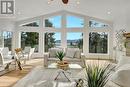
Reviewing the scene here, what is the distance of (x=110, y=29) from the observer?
12781mm

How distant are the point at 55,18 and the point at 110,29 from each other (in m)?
3.84

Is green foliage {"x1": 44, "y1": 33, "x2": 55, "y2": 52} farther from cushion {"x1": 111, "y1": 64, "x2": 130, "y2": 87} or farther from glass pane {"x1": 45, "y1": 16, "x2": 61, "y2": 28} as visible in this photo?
cushion {"x1": 111, "y1": 64, "x2": 130, "y2": 87}

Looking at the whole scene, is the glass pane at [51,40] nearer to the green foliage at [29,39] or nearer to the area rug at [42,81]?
the green foliage at [29,39]

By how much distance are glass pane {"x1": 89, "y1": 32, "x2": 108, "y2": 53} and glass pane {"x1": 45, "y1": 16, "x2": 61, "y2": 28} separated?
238 cm

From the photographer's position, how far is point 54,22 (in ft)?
43.3

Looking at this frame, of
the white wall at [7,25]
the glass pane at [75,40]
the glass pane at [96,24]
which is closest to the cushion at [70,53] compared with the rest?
the white wall at [7,25]

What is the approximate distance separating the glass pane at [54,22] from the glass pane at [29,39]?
42.9 inches

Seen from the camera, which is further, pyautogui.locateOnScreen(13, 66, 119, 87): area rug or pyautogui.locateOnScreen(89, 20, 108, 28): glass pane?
pyautogui.locateOnScreen(89, 20, 108, 28): glass pane

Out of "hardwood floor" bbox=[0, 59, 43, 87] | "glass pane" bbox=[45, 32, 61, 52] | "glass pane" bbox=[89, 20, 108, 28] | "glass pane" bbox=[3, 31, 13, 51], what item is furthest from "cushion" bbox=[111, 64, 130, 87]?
"glass pane" bbox=[45, 32, 61, 52]

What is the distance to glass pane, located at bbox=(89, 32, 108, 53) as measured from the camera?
13.1 metres

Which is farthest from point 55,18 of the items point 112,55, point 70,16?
point 112,55

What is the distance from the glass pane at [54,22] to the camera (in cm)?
1316

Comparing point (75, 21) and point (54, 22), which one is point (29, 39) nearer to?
point (54, 22)

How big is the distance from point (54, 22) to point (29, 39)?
211 cm
